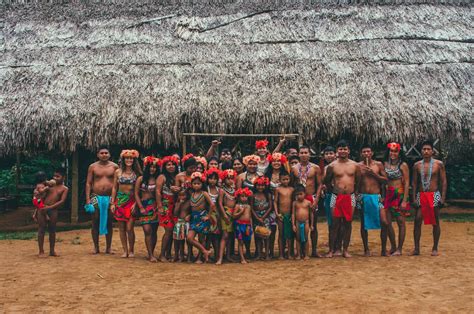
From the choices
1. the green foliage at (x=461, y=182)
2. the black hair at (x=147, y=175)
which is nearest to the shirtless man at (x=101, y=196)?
the black hair at (x=147, y=175)

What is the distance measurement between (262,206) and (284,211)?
0.28 m

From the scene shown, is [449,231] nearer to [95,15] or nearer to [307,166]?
[307,166]

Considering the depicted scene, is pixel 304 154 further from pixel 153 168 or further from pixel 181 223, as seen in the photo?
pixel 153 168

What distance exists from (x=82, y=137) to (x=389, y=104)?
6.20 meters

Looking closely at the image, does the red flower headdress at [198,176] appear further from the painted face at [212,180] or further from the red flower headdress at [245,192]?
the red flower headdress at [245,192]

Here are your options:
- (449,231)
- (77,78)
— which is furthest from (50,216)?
(449,231)

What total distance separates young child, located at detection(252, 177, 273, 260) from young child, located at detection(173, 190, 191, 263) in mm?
829

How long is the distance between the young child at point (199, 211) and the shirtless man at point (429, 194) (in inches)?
104

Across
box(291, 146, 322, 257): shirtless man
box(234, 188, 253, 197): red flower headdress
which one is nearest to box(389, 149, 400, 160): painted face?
box(291, 146, 322, 257): shirtless man

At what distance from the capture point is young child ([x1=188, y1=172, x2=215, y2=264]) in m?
Answer: 6.00

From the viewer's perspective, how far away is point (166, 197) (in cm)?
625

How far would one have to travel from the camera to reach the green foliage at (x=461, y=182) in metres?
12.5

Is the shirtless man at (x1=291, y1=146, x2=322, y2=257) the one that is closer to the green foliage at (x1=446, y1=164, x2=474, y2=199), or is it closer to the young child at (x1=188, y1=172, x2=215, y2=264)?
the young child at (x1=188, y1=172, x2=215, y2=264)

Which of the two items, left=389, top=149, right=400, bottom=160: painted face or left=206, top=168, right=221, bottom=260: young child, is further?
left=389, top=149, right=400, bottom=160: painted face
